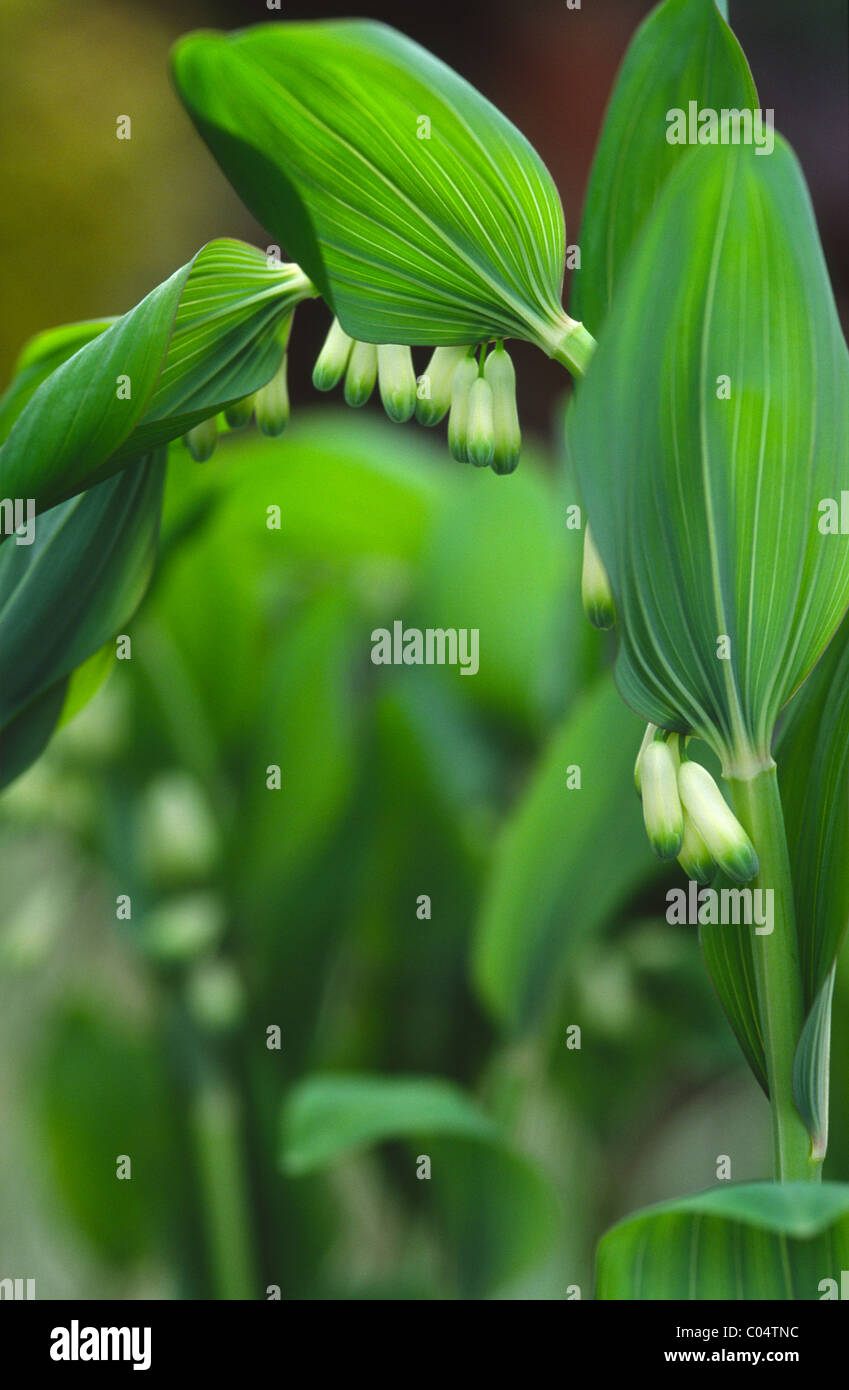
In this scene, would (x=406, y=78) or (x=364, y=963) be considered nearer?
(x=406, y=78)

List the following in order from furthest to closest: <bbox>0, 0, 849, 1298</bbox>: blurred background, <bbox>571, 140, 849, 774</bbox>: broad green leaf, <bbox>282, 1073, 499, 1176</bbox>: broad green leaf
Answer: <bbox>0, 0, 849, 1298</bbox>: blurred background
<bbox>282, 1073, 499, 1176</bbox>: broad green leaf
<bbox>571, 140, 849, 774</bbox>: broad green leaf

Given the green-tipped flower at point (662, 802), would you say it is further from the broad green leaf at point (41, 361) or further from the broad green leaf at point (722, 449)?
the broad green leaf at point (41, 361)

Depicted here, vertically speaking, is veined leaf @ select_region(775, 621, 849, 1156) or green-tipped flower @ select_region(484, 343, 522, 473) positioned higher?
green-tipped flower @ select_region(484, 343, 522, 473)

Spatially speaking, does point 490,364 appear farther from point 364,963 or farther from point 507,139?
point 364,963

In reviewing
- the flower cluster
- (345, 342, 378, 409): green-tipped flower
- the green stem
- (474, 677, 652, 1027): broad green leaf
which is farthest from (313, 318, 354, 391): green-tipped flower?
the green stem

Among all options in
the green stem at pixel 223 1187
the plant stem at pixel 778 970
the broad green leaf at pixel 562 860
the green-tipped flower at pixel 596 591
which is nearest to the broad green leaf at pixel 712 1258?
the plant stem at pixel 778 970

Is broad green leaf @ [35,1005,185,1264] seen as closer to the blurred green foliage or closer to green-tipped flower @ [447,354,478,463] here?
the blurred green foliage
